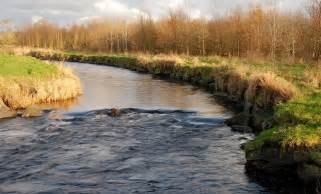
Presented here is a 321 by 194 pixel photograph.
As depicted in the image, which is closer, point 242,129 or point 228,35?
point 242,129

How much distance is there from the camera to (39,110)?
23094mm

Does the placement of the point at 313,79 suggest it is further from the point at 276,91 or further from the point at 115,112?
the point at 115,112

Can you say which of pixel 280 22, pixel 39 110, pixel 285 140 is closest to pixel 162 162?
pixel 285 140

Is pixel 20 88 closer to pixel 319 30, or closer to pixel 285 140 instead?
pixel 285 140

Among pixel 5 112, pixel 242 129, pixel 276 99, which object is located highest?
pixel 276 99

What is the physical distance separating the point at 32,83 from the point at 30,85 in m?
0.17

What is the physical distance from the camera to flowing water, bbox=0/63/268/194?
1219 centimetres

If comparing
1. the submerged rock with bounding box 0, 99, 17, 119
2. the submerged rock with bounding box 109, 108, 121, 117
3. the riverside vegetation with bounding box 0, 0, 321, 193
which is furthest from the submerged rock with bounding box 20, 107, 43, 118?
the riverside vegetation with bounding box 0, 0, 321, 193

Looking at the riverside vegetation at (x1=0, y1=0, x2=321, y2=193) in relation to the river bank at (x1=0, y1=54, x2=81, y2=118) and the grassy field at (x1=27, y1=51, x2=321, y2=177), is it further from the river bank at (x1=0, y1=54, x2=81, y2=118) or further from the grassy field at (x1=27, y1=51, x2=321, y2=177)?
the river bank at (x1=0, y1=54, x2=81, y2=118)

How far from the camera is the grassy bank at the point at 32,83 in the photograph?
24047 millimetres

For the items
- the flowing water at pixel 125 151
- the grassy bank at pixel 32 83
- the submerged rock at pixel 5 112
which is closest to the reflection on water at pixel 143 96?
the flowing water at pixel 125 151

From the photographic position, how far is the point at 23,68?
2886 centimetres

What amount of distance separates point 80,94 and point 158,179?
18661 millimetres

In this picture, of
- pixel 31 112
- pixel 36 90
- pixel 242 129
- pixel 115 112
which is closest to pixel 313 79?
pixel 242 129
